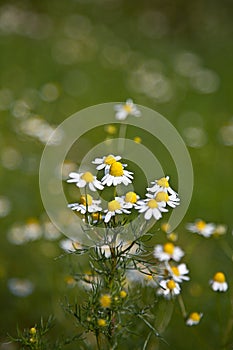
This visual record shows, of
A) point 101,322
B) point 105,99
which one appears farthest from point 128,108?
point 105,99

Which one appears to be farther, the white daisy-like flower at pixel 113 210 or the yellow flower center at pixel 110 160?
the yellow flower center at pixel 110 160

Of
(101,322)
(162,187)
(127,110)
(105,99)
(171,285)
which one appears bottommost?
(101,322)

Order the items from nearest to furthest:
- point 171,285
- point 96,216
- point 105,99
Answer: point 96,216 < point 171,285 < point 105,99

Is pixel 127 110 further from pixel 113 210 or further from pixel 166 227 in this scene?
pixel 113 210

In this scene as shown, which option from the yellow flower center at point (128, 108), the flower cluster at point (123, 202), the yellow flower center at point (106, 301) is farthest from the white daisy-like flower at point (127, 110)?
the yellow flower center at point (106, 301)

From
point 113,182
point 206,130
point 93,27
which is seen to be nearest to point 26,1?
→ point 93,27

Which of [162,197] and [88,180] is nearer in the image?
[162,197]

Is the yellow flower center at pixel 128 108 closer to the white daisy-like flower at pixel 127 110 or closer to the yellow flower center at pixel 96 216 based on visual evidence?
the white daisy-like flower at pixel 127 110
